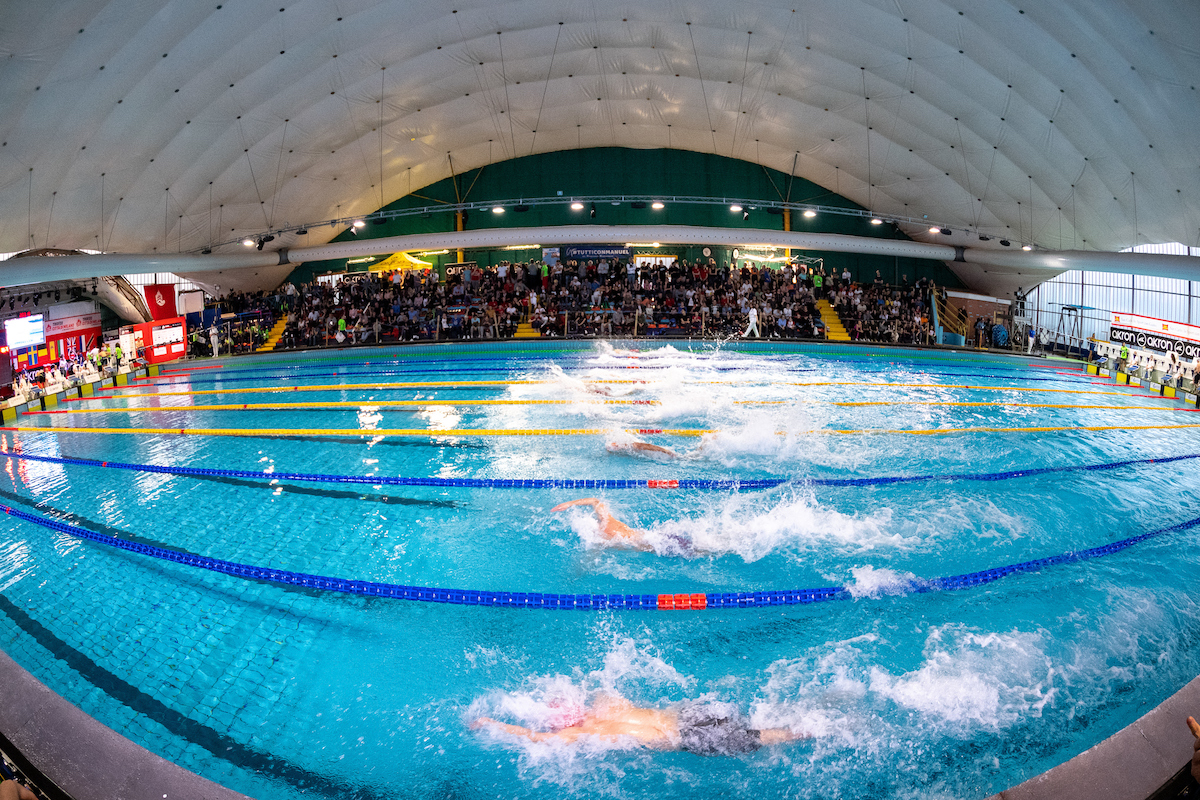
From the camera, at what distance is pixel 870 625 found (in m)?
4.74

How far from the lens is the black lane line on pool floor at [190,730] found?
135 inches

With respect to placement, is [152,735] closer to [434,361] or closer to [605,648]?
[605,648]

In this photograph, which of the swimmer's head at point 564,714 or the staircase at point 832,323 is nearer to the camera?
the swimmer's head at point 564,714

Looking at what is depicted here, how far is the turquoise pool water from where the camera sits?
3.64m

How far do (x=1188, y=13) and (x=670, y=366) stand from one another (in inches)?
376

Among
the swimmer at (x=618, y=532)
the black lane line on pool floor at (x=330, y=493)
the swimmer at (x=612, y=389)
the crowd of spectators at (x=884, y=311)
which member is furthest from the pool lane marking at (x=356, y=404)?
the crowd of spectators at (x=884, y=311)

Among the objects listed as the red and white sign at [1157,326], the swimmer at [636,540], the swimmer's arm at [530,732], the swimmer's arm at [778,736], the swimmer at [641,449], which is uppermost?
the red and white sign at [1157,326]

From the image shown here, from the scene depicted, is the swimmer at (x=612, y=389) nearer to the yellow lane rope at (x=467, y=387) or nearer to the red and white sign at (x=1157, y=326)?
the yellow lane rope at (x=467, y=387)

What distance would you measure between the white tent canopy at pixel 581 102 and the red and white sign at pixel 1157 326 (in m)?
2.66

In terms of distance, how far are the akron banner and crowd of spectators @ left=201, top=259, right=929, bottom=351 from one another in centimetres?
511

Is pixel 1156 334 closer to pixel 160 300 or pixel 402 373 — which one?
pixel 402 373

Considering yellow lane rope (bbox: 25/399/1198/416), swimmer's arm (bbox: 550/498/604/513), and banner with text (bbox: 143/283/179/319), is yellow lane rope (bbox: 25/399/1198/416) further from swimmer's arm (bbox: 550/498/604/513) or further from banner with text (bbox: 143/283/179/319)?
banner with text (bbox: 143/283/179/319)

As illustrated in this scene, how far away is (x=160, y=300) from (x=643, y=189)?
15.6 metres

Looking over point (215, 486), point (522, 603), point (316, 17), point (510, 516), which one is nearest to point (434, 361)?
point (316, 17)
